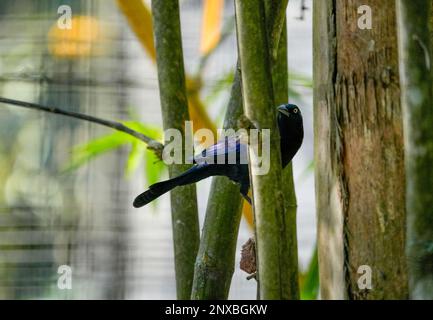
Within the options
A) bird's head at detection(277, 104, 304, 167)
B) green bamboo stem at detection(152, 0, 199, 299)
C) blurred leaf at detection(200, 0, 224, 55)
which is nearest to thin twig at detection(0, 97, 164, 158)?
green bamboo stem at detection(152, 0, 199, 299)

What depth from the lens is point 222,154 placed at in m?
2.28

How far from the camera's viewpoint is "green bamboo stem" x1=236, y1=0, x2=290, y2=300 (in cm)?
135

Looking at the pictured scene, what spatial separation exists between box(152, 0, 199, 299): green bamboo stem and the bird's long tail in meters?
0.02

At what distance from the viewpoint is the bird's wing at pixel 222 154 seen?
7.37 ft

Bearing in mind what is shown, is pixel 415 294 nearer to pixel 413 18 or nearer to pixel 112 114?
pixel 413 18

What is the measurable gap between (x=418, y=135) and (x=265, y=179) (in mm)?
280

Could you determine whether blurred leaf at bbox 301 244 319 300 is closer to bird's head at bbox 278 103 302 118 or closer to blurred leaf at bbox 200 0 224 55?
bird's head at bbox 278 103 302 118

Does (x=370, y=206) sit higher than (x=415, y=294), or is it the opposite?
(x=370, y=206)

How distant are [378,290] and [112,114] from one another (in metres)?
2.27

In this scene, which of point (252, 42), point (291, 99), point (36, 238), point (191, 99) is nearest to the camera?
point (252, 42)

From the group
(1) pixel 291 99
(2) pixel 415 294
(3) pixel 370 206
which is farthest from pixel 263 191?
(1) pixel 291 99

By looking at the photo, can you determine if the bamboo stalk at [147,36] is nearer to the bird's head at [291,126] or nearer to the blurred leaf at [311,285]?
the bird's head at [291,126]

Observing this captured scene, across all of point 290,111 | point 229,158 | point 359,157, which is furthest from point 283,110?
point 359,157

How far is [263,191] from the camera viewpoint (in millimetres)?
1370
